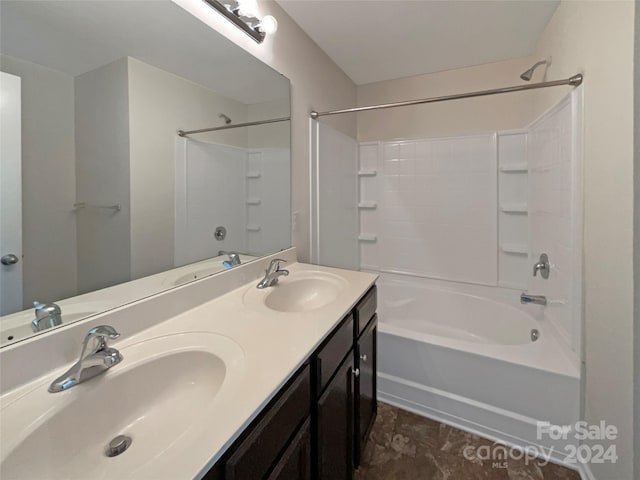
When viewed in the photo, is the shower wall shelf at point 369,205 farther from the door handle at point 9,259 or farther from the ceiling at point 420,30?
the door handle at point 9,259

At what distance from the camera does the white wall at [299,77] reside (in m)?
1.53

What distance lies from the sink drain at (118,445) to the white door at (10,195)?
40 cm

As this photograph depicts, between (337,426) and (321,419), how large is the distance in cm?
17

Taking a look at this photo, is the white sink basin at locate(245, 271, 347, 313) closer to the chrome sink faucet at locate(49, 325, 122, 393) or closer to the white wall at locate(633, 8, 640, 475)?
the chrome sink faucet at locate(49, 325, 122, 393)

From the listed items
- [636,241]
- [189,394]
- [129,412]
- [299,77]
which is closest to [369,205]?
[299,77]

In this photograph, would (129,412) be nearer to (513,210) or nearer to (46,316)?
(46,316)

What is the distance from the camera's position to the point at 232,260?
4.38 feet

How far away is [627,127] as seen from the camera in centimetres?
103

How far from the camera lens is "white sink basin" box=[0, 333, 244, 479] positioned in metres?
0.49

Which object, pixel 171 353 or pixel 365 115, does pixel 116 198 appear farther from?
pixel 365 115

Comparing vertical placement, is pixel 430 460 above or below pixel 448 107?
below

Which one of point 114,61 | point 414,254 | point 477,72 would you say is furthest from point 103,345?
point 477,72

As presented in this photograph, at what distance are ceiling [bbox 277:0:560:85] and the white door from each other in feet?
4.83

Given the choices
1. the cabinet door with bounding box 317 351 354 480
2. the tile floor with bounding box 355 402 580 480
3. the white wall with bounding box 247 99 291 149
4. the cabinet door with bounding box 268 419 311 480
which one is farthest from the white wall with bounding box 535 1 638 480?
the white wall with bounding box 247 99 291 149
